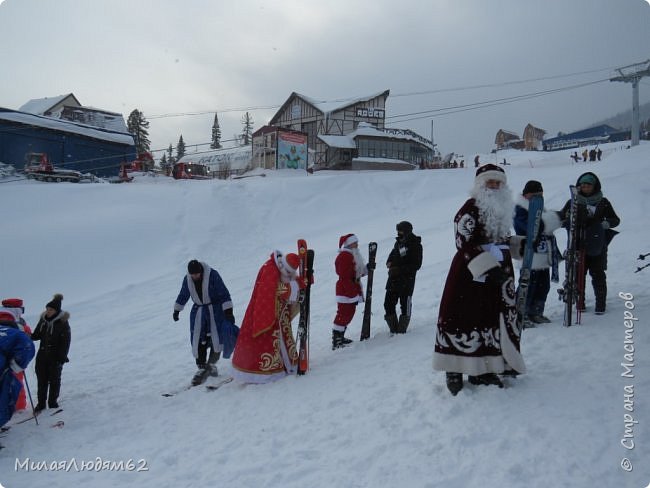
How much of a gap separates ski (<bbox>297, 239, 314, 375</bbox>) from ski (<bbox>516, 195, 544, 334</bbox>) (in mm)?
2598

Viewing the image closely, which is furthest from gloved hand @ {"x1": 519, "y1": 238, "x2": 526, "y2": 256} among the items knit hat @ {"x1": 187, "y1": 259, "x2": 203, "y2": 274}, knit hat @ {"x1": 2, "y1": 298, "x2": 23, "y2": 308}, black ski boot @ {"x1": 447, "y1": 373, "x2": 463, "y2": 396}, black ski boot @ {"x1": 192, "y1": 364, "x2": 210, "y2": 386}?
knit hat @ {"x1": 2, "y1": 298, "x2": 23, "y2": 308}

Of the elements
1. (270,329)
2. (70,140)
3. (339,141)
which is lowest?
(270,329)

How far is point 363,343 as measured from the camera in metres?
6.72

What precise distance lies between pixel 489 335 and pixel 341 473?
5.51ft

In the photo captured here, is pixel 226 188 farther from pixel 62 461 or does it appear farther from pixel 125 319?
pixel 62 461

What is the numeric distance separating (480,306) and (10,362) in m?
4.94

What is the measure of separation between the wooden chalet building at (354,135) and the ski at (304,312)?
34.1m

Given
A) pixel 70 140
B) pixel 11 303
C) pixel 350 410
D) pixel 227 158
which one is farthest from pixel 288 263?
pixel 227 158

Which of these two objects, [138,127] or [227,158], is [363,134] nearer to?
[227,158]

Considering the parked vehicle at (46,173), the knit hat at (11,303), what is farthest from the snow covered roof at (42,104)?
the knit hat at (11,303)

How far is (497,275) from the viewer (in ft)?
12.4

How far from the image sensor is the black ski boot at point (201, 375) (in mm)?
6172

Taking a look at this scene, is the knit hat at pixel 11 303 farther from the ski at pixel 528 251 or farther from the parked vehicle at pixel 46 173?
the parked vehicle at pixel 46 173

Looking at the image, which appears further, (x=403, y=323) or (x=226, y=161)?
(x=226, y=161)
